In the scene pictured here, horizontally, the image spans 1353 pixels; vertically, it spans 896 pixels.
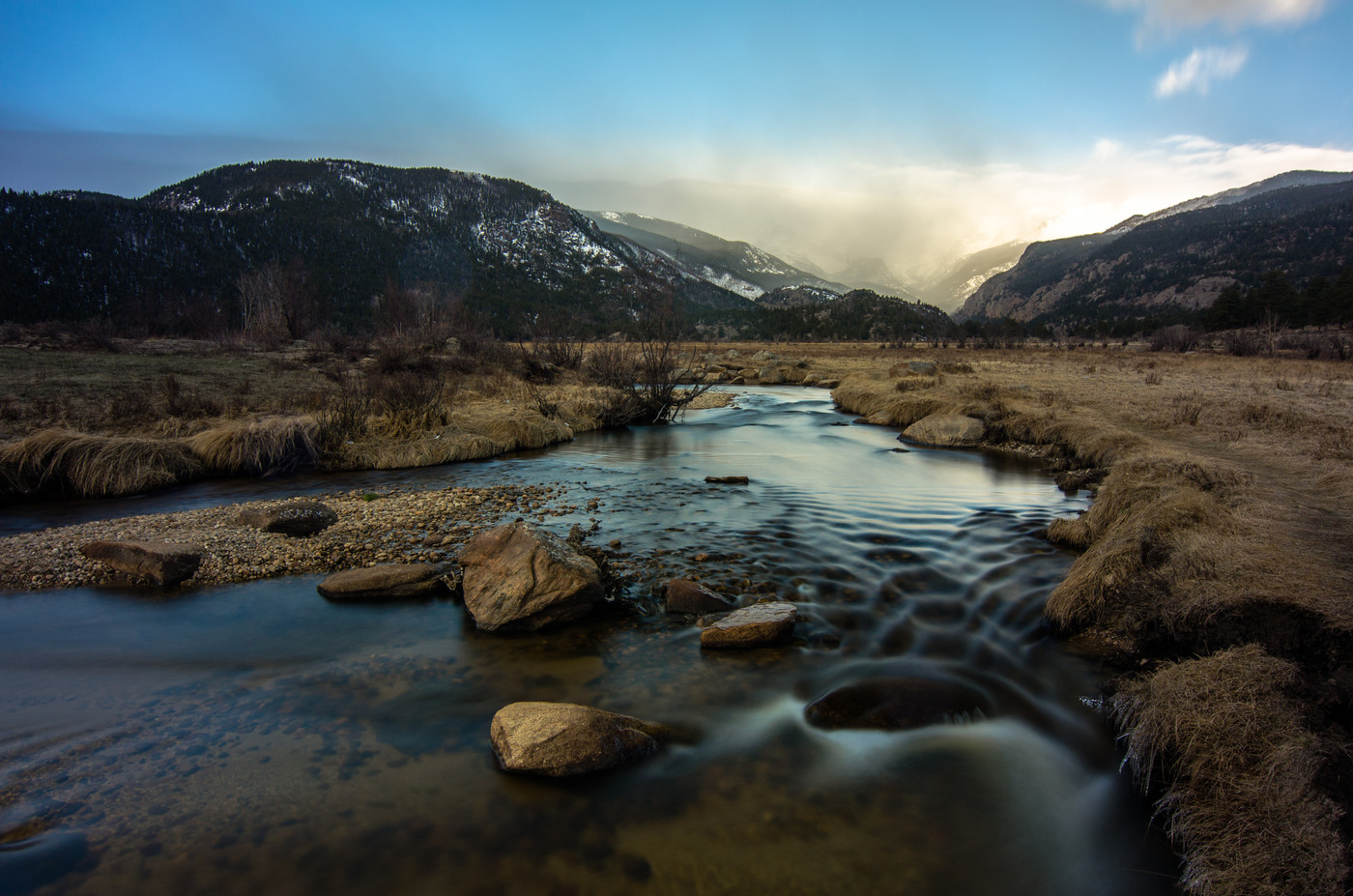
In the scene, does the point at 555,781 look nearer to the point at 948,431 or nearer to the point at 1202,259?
the point at 948,431

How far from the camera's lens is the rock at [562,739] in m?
4.05

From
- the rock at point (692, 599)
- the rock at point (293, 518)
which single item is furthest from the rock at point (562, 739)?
the rock at point (293, 518)

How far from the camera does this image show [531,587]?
6090 millimetres

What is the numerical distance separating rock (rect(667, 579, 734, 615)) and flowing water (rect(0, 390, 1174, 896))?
24 cm

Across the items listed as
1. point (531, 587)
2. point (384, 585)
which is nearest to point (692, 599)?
point (531, 587)

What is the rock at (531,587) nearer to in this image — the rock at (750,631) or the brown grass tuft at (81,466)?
the rock at (750,631)

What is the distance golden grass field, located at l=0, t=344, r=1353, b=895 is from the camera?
3352 mm

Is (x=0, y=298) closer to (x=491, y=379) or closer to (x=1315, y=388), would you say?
(x=491, y=379)

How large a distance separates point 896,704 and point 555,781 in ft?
9.35

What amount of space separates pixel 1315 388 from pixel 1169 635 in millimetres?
22812

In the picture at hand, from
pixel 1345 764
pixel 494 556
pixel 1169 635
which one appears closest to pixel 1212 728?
pixel 1345 764

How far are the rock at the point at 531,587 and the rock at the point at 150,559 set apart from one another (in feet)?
11.9

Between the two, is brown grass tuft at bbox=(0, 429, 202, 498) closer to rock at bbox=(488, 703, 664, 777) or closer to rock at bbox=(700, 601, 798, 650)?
rock at bbox=(488, 703, 664, 777)

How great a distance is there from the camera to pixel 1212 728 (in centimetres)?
372
